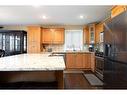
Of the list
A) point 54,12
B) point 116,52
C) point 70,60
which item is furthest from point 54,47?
point 116,52

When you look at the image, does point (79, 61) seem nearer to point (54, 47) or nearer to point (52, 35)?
point (54, 47)

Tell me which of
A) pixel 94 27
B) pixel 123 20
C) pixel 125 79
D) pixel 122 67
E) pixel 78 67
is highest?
pixel 94 27

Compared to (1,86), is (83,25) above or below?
above

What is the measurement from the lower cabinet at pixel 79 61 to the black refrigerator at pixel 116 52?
3803 millimetres

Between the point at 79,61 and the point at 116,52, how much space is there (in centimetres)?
435

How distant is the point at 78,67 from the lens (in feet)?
20.8

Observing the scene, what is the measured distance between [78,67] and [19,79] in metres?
4.55

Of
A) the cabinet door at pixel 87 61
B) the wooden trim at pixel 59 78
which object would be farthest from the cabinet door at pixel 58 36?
the wooden trim at pixel 59 78

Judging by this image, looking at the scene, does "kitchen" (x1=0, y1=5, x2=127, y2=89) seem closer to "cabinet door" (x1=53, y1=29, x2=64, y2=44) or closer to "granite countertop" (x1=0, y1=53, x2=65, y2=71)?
"cabinet door" (x1=53, y1=29, x2=64, y2=44)

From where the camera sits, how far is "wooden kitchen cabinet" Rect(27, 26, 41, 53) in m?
6.79

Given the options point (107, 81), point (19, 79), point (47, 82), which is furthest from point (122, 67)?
point (19, 79)

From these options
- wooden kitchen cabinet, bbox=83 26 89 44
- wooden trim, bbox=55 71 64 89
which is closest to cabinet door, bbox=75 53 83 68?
wooden kitchen cabinet, bbox=83 26 89 44

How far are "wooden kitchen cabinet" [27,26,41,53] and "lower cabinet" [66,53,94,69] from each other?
1.42m

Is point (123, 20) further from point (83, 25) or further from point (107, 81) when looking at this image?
point (83, 25)
